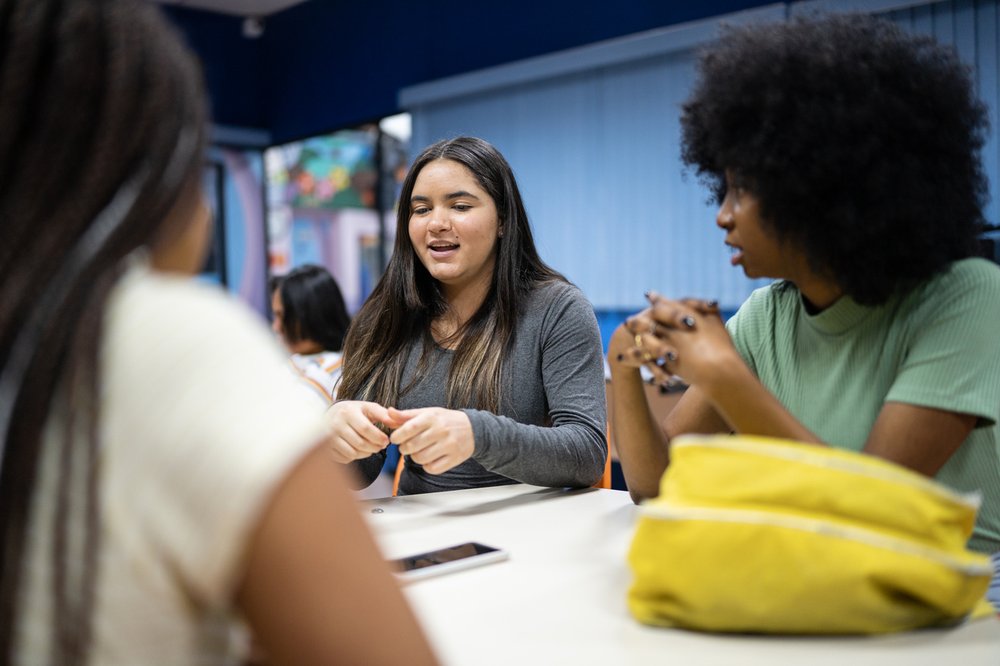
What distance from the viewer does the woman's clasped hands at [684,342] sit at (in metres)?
1.12

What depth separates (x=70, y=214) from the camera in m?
0.54

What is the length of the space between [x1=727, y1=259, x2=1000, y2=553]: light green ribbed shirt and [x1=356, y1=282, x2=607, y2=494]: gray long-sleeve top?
406mm

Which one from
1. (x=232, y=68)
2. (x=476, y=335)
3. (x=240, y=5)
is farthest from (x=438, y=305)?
(x=232, y=68)

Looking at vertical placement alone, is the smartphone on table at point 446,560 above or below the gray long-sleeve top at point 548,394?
below

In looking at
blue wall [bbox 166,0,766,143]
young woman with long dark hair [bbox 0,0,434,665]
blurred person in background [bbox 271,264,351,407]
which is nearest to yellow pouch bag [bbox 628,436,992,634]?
young woman with long dark hair [bbox 0,0,434,665]

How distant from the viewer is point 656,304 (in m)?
1.19

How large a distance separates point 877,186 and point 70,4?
36.9 inches

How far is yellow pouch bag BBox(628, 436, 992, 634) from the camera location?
0.82m

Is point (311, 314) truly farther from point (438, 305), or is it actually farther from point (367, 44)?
point (367, 44)

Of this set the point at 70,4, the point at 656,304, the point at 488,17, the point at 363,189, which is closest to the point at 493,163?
the point at 656,304

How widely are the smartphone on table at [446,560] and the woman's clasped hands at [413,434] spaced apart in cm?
23

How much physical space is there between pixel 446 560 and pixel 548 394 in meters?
0.70

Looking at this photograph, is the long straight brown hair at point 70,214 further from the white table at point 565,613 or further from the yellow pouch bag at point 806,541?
the yellow pouch bag at point 806,541

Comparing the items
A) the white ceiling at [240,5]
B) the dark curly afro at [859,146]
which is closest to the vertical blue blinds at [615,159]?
the white ceiling at [240,5]
